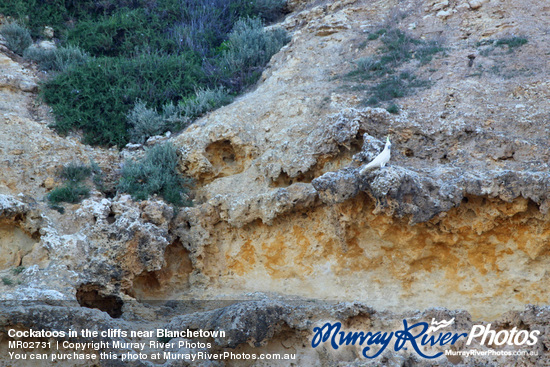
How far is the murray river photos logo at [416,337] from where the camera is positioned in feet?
20.3

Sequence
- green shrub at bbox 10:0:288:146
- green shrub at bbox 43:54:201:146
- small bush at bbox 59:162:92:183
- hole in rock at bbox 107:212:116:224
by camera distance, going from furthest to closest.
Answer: green shrub at bbox 10:0:288:146
green shrub at bbox 43:54:201:146
small bush at bbox 59:162:92:183
hole in rock at bbox 107:212:116:224

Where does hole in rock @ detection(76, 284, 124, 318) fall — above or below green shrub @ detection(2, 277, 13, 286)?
below

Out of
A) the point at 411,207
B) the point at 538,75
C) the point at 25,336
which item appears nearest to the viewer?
the point at 25,336

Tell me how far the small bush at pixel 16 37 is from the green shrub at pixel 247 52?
145 inches

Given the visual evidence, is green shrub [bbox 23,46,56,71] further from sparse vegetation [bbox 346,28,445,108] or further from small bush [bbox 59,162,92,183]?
sparse vegetation [bbox 346,28,445,108]

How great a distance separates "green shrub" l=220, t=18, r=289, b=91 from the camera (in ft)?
37.2

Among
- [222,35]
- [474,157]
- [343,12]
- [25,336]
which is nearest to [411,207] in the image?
[474,157]

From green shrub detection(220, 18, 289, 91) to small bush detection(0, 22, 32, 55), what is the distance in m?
3.69

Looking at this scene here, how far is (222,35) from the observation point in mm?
13344

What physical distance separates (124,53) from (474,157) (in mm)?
7605

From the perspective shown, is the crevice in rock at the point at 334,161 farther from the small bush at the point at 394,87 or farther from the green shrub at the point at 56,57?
the green shrub at the point at 56,57

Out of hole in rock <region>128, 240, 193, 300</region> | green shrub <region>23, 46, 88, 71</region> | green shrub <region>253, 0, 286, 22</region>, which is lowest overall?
hole in rock <region>128, 240, 193, 300</region>

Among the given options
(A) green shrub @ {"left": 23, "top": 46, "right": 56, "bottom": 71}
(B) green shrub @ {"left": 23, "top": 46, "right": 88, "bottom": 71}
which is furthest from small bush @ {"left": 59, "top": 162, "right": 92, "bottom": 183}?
(A) green shrub @ {"left": 23, "top": 46, "right": 56, "bottom": 71}

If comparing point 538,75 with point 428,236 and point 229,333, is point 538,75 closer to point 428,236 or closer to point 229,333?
point 428,236
